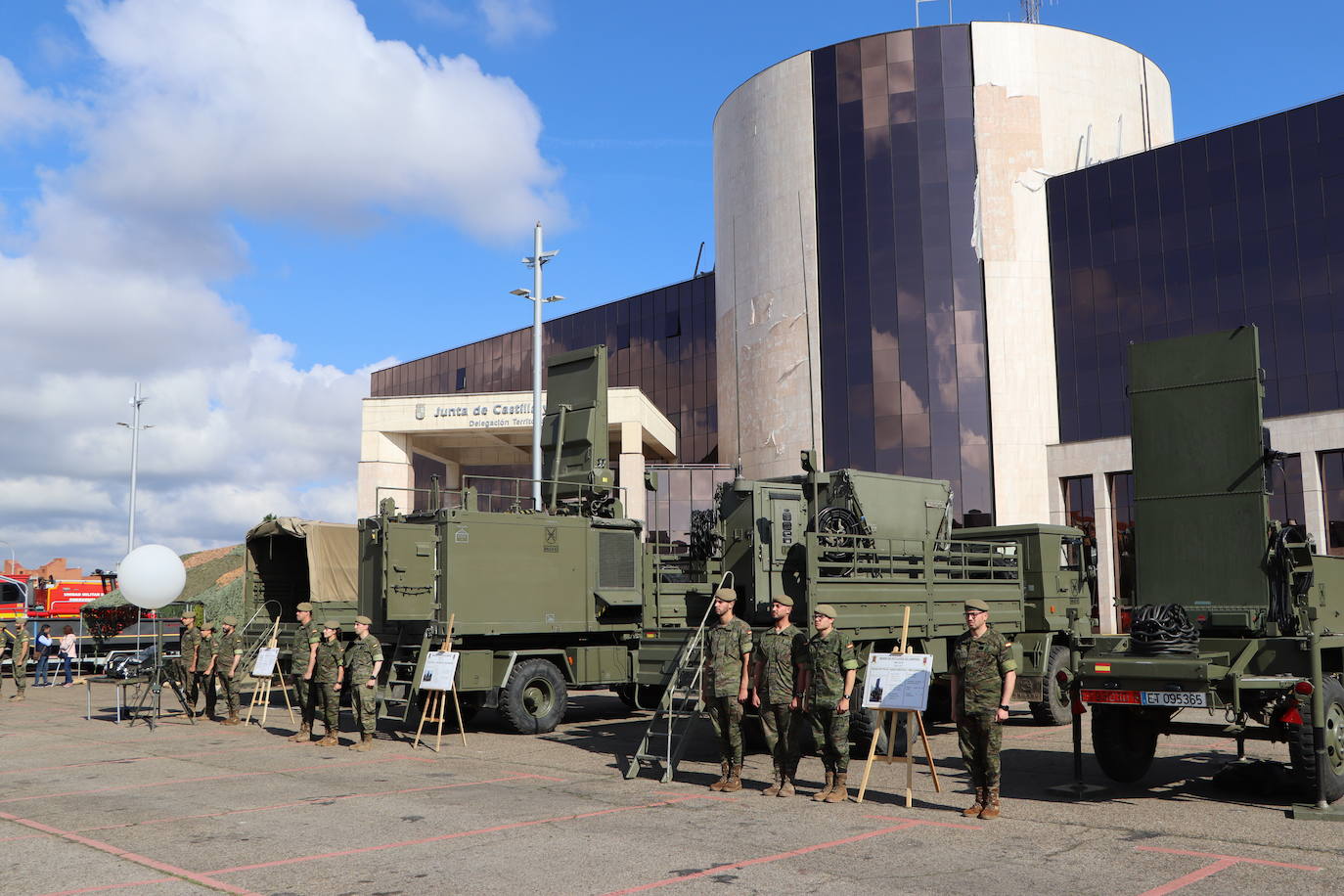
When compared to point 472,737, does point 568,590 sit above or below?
above

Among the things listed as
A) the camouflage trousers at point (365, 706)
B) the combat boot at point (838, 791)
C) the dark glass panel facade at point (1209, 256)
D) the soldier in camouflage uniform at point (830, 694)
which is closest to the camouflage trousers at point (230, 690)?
the camouflage trousers at point (365, 706)

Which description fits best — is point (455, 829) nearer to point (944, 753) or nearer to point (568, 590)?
point (944, 753)

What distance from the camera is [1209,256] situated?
38156 mm

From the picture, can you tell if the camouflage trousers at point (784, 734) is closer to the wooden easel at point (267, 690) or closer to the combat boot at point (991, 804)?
the combat boot at point (991, 804)

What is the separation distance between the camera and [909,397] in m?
41.8

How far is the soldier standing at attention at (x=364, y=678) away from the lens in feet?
46.9

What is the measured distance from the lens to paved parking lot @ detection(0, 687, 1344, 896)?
23.3 feet

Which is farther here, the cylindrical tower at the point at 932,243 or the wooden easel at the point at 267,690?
the cylindrical tower at the point at 932,243

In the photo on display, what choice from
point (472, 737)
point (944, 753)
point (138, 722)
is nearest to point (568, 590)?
point (472, 737)

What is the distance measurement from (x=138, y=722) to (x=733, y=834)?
13.1 m

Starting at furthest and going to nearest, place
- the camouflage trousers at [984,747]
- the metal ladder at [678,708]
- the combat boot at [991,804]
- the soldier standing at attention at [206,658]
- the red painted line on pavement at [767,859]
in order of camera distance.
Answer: the soldier standing at attention at [206,658], the metal ladder at [678,708], the camouflage trousers at [984,747], the combat boot at [991,804], the red painted line on pavement at [767,859]

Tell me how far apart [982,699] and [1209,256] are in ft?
111

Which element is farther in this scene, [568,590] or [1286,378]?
[1286,378]

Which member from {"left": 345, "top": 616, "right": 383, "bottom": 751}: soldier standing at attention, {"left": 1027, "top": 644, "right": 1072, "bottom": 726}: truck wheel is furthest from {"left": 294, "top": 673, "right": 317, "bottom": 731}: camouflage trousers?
{"left": 1027, "top": 644, "right": 1072, "bottom": 726}: truck wheel
